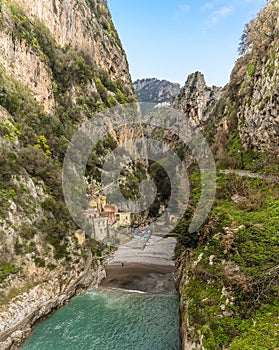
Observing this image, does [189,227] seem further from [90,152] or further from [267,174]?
[90,152]

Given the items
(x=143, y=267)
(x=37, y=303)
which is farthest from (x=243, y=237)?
(x=143, y=267)

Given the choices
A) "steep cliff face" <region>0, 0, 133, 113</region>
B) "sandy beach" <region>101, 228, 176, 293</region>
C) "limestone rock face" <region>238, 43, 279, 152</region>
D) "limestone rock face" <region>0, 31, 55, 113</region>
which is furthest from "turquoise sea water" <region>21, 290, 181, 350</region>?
"steep cliff face" <region>0, 0, 133, 113</region>

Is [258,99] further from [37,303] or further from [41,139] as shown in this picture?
[37,303]

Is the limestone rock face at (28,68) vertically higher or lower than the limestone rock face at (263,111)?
higher

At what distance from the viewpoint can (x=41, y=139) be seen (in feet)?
114

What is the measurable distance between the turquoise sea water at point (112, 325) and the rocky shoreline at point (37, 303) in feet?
2.12

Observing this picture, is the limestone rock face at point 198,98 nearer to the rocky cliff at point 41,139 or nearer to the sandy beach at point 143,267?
the rocky cliff at point 41,139

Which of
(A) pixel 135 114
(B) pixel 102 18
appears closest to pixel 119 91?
(A) pixel 135 114

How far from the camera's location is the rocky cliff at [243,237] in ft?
39.7

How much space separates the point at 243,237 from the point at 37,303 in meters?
17.1

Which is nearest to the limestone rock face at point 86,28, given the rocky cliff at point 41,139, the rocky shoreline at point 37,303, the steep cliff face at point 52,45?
the steep cliff face at point 52,45

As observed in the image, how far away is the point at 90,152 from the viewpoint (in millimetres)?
46625

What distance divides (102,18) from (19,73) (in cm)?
4610

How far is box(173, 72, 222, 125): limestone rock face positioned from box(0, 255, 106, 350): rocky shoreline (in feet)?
200
